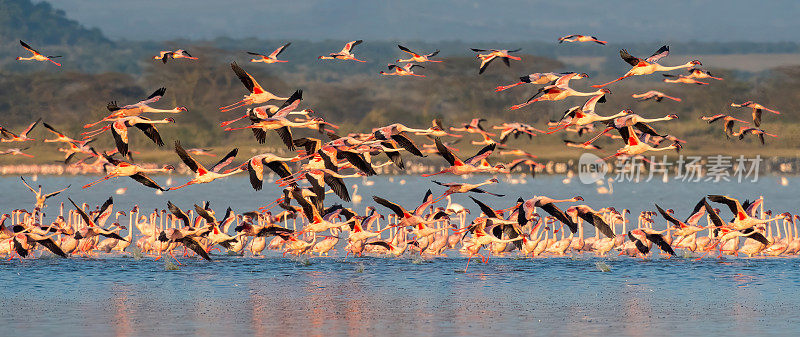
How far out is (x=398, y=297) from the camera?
2378 centimetres

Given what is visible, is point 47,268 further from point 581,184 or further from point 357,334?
point 581,184

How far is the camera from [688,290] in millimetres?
24562

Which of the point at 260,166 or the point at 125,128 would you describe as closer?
the point at 260,166

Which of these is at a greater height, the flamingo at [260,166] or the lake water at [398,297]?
the flamingo at [260,166]

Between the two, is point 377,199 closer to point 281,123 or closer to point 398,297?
point 398,297

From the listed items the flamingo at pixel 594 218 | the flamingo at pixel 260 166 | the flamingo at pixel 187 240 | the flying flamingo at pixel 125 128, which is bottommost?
the flamingo at pixel 187 240

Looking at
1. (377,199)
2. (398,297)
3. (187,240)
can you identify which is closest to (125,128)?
(187,240)

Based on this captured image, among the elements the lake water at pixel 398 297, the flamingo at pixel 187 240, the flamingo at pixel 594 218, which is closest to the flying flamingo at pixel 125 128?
the lake water at pixel 398 297

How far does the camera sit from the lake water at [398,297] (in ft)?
66.3

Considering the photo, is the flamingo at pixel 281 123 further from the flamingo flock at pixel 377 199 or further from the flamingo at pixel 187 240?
the flamingo at pixel 187 240

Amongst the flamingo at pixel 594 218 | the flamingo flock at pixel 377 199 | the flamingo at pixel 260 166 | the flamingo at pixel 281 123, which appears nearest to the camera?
the flamingo at pixel 260 166

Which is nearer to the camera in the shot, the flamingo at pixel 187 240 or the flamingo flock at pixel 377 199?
the flamingo flock at pixel 377 199

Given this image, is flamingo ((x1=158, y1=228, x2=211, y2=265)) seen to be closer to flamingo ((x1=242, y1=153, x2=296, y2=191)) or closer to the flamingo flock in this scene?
the flamingo flock

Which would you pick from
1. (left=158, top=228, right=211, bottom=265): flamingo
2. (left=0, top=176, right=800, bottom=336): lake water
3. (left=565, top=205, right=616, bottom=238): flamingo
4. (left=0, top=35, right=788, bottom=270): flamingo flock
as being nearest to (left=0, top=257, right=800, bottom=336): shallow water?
(left=0, top=176, right=800, bottom=336): lake water
